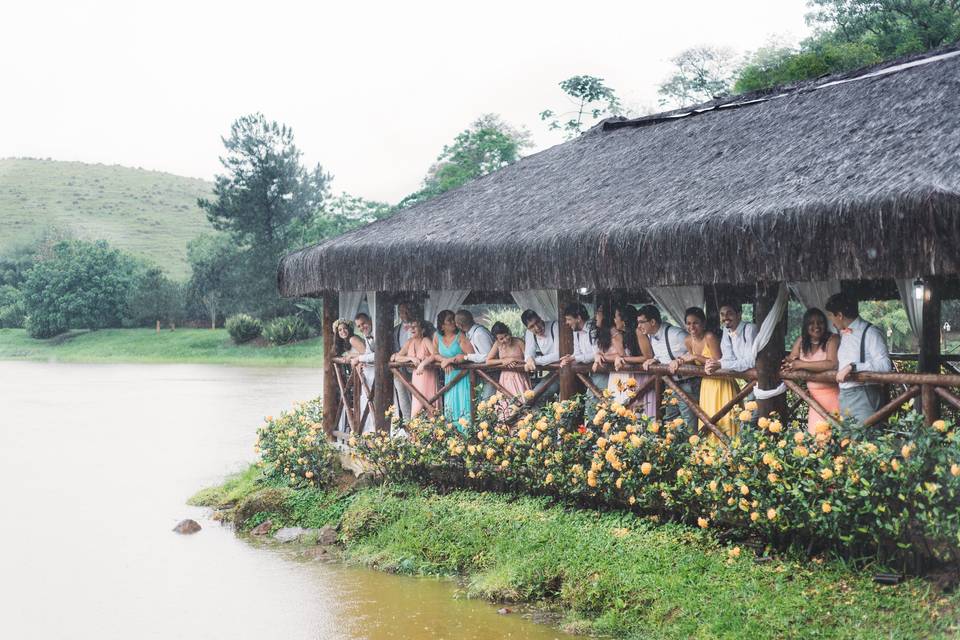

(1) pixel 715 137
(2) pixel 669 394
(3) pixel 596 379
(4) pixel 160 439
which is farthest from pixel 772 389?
(4) pixel 160 439

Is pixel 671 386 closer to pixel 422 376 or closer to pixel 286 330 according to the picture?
pixel 422 376

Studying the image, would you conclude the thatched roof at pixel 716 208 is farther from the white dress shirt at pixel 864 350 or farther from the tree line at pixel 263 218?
the tree line at pixel 263 218

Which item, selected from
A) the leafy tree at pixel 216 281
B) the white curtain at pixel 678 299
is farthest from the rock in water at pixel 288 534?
the leafy tree at pixel 216 281

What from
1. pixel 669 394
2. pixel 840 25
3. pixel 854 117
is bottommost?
pixel 669 394

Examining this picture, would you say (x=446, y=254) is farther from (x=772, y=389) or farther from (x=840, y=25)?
(x=840, y=25)

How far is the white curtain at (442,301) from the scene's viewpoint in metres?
10.6

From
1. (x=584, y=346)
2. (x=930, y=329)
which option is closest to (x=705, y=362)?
(x=584, y=346)

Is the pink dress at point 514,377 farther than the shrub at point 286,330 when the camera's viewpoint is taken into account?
No

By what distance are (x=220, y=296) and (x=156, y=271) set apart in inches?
214

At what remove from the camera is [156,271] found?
169 feet

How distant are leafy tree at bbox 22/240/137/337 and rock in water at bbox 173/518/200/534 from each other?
41.5 meters

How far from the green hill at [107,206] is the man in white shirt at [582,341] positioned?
6723 centimetres

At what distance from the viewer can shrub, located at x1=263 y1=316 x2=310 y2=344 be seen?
40.6 meters

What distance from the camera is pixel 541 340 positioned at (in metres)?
9.37
